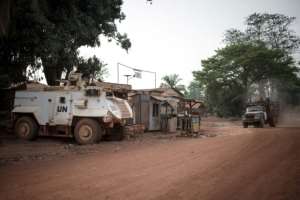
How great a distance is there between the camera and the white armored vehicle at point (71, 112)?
13.1 m

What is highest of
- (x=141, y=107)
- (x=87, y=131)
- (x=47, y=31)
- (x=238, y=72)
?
(x=238, y=72)

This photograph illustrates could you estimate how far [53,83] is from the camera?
19.7 meters

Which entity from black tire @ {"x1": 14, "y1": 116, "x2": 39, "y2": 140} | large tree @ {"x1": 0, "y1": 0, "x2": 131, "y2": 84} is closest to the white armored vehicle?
black tire @ {"x1": 14, "y1": 116, "x2": 39, "y2": 140}

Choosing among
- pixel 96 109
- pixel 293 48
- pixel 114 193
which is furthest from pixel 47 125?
pixel 293 48

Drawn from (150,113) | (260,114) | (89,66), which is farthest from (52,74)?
(260,114)

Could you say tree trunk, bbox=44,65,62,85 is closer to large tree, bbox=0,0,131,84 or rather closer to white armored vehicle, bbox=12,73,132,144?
large tree, bbox=0,0,131,84

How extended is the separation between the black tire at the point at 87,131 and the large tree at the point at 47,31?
3723 millimetres

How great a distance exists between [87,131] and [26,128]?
10.9ft

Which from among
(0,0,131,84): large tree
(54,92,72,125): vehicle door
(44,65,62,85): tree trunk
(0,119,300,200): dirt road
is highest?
A: (0,0,131,84): large tree

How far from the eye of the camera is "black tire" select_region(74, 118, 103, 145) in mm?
12945

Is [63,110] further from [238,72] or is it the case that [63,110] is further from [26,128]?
[238,72]

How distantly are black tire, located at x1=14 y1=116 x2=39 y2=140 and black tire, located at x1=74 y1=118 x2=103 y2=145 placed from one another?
7.56 ft

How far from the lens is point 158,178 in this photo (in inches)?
239

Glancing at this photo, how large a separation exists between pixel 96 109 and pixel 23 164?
217 inches
